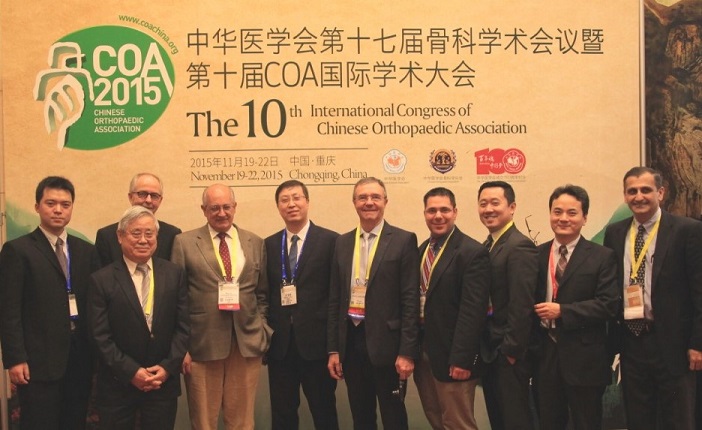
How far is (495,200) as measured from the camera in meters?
3.97

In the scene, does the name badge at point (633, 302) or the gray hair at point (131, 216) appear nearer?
the gray hair at point (131, 216)

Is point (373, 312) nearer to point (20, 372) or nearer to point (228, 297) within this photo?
point (228, 297)

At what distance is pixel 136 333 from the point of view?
143 inches

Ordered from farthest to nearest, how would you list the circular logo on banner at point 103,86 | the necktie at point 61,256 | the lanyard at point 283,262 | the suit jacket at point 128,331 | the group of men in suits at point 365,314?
the circular logo on banner at point 103,86
the lanyard at point 283,262
the necktie at point 61,256
the group of men in suits at point 365,314
the suit jacket at point 128,331

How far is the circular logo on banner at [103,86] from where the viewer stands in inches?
197

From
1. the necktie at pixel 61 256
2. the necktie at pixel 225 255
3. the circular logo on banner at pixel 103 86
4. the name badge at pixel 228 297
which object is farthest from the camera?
the circular logo on banner at pixel 103 86

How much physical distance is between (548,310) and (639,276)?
2.14 feet

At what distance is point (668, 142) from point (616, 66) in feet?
2.42

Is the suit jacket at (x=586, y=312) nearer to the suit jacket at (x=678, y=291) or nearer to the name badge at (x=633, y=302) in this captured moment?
the name badge at (x=633, y=302)

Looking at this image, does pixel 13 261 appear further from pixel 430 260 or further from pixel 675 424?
pixel 675 424

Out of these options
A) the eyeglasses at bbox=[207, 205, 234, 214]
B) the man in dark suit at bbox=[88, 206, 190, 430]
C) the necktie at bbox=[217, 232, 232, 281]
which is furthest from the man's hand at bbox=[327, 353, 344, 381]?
the eyeglasses at bbox=[207, 205, 234, 214]

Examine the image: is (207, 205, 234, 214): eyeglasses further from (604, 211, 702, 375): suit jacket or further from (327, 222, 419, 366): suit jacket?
(604, 211, 702, 375): suit jacket

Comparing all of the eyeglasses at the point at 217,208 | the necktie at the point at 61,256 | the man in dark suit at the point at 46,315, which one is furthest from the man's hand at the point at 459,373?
the necktie at the point at 61,256

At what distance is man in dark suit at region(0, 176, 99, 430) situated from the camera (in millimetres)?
3793
